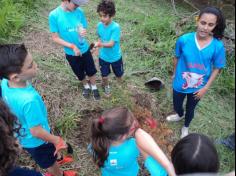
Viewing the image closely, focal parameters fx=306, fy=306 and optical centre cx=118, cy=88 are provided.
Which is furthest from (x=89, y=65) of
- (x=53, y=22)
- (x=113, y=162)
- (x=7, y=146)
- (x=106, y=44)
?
(x=7, y=146)

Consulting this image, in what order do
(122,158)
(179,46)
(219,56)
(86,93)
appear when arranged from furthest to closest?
(86,93) < (179,46) < (219,56) < (122,158)

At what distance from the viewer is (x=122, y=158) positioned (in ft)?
5.59

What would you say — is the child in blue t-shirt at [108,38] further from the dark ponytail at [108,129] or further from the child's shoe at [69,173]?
the dark ponytail at [108,129]

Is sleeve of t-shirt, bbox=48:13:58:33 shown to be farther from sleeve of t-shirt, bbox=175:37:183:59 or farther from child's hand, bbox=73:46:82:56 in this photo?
sleeve of t-shirt, bbox=175:37:183:59

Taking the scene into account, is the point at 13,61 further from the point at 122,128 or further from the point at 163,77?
the point at 163,77

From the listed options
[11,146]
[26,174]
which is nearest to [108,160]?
[26,174]

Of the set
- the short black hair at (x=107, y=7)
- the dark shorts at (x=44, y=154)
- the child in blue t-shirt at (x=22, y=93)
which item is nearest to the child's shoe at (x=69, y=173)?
the dark shorts at (x=44, y=154)

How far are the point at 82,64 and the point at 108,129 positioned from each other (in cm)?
137

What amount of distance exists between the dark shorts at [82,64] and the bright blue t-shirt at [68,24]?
0.13 meters

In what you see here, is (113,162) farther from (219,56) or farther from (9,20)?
(9,20)

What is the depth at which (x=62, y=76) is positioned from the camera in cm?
332

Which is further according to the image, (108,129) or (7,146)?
(108,129)

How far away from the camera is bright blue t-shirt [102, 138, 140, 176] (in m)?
1.68

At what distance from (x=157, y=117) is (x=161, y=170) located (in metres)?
1.54
